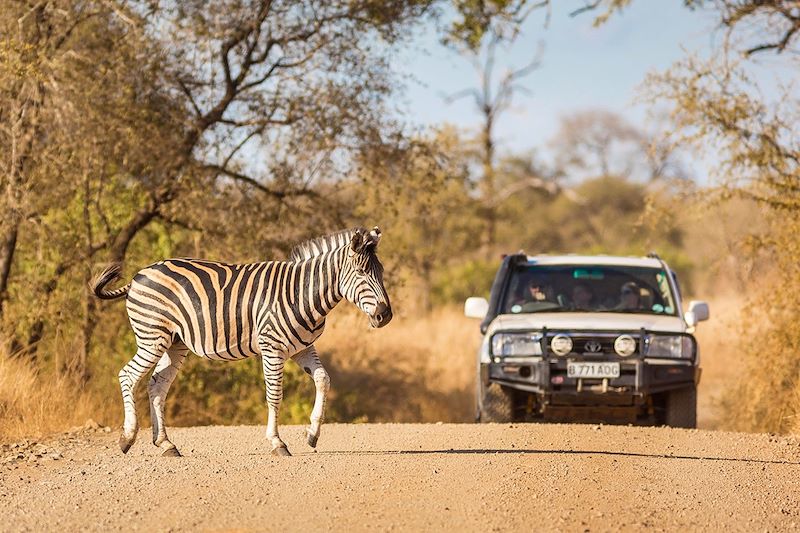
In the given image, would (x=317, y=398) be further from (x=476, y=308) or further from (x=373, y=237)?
(x=476, y=308)

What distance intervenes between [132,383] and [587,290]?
5633 millimetres

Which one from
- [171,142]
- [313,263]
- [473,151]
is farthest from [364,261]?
[473,151]

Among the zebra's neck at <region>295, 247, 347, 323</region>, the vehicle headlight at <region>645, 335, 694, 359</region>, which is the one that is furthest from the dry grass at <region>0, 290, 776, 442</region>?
the zebra's neck at <region>295, 247, 347, 323</region>

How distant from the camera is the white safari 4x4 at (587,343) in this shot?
12.3m

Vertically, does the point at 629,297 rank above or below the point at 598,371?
above

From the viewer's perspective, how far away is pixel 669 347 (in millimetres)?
12453

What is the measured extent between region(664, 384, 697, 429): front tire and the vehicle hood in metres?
0.63

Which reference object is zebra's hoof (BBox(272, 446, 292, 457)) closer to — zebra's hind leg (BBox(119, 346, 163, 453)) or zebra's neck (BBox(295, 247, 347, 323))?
zebra's neck (BBox(295, 247, 347, 323))

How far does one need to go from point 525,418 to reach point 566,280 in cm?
160

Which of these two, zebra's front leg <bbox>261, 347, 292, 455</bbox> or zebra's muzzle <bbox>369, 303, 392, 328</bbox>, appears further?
zebra's front leg <bbox>261, 347, 292, 455</bbox>

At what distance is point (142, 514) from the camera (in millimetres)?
7223

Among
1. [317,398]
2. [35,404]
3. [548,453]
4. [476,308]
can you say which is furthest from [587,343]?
[35,404]

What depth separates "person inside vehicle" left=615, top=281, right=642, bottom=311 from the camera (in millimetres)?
13469

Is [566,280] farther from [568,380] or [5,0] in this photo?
[5,0]
